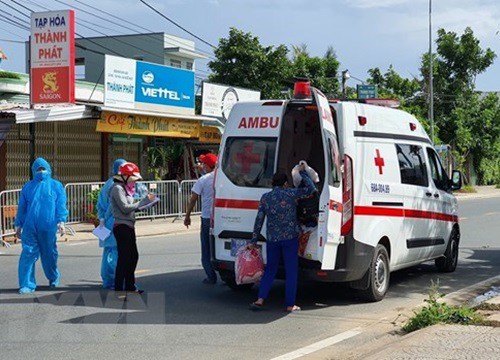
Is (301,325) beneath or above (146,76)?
beneath

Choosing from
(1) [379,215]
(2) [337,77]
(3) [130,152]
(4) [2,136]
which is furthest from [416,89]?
(1) [379,215]

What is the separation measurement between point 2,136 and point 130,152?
233 inches

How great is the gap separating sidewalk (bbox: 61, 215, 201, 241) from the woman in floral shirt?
32.4 feet

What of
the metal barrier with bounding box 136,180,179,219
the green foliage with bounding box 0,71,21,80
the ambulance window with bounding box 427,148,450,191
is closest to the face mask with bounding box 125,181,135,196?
the ambulance window with bounding box 427,148,450,191

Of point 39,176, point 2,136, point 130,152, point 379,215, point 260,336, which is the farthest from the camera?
point 130,152

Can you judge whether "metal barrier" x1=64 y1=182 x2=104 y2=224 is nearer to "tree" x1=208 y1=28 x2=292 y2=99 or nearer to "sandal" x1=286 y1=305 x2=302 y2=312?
"sandal" x1=286 y1=305 x2=302 y2=312

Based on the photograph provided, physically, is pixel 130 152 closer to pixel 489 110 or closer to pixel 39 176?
pixel 39 176

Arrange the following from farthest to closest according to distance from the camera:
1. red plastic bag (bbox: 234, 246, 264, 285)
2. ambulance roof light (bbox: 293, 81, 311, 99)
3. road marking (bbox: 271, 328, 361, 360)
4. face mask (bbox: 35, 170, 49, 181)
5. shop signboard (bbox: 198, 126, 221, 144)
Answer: shop signboard (bbox: 198, 126, 221, 144), face mask (bbox: 35, 170, 49, 181), ambulance roof light (bbox: 293, 81, 311, 99), red plastic bag (bbox: 234, 246, 264, 285), road marking (bbox: 271, 328, 361, 360)

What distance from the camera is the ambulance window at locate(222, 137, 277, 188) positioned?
9.02 m

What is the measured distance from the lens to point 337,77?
4156 centimetres

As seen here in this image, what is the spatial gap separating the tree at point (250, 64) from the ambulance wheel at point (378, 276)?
Answer: 24.6m

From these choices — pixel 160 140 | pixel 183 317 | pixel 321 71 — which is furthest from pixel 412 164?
pixel 321 71

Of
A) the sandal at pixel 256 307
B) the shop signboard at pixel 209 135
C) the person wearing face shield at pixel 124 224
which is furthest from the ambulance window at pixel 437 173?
the shop signboard at pixel 209 135

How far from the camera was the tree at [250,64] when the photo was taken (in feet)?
109
